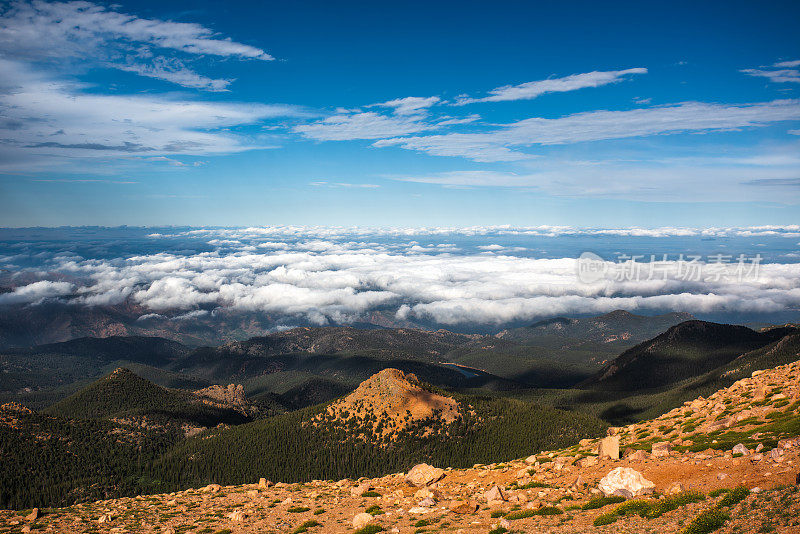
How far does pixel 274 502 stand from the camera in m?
51.2

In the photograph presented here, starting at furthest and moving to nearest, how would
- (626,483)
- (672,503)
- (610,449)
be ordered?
(610,449)
(626,483)
(672,503)

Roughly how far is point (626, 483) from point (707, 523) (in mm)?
7845

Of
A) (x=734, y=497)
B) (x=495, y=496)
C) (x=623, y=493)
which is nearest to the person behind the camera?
(x=734, y=497)

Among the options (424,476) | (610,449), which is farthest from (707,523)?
(424,476)

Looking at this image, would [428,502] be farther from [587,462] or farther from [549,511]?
[587,462]

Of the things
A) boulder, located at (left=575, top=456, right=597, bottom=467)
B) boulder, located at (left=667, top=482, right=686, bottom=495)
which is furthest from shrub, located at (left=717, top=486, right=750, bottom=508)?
boulder, located at (left=575, top=456, right=597, bottom=467)

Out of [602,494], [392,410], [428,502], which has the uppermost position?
[602,494]

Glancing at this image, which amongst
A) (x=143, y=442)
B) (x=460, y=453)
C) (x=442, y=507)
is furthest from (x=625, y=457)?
(x=143, y=442)

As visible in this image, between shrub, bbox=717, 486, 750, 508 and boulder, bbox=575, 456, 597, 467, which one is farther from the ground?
shrub, bbox=717, 486, 750, 508

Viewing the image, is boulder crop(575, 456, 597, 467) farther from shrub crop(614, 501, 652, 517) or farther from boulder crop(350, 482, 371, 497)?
boulder crop(350, 482, 371, 497)

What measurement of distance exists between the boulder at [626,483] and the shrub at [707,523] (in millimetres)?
6297

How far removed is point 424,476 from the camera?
146 ft

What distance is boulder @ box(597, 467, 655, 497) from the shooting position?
26.0 meters

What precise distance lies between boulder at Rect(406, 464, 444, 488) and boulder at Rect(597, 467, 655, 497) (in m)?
19.5
